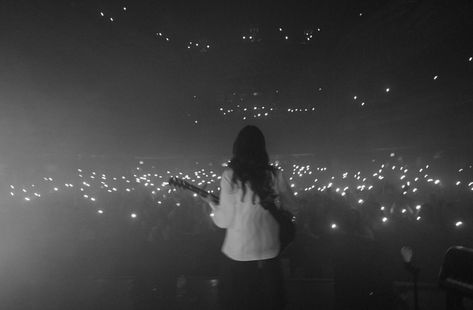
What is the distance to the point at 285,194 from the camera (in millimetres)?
2559

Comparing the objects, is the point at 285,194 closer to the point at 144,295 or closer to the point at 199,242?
the point at 144,295

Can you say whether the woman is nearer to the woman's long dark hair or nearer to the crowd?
the woman's long dark hair

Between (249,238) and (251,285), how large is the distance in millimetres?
339

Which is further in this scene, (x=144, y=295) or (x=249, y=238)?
(x=144, y=295)


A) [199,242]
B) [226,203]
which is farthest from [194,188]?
[199,242]

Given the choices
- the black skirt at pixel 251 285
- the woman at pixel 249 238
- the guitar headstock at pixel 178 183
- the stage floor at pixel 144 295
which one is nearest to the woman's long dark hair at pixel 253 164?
the woman at pixel 249 238

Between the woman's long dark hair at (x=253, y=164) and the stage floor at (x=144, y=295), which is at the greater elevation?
the woman's long dark hair at (x=253, y=164)

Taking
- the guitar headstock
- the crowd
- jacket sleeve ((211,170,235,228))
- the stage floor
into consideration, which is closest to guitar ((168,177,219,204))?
the guitar headstock

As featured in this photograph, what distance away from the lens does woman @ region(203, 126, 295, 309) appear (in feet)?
8.02

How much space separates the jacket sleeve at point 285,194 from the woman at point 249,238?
0.04 m

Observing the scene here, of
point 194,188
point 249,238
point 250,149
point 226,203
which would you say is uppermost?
point 250,149

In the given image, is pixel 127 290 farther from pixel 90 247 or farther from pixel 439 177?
pixel 439 177

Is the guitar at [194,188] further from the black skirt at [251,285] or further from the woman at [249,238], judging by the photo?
the black skirt at [251,285]

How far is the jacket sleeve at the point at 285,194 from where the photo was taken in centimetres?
255
